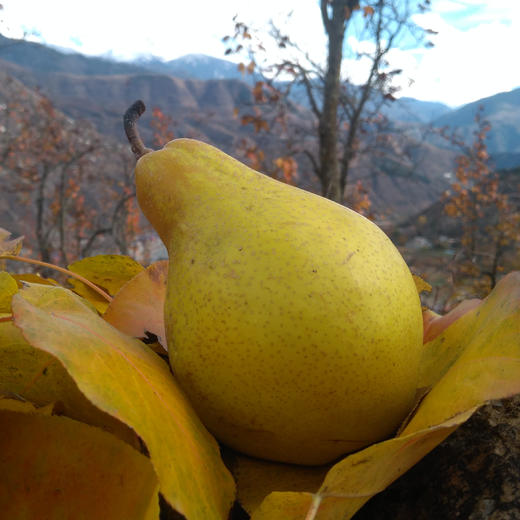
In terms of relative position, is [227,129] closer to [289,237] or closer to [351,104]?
[351,104]

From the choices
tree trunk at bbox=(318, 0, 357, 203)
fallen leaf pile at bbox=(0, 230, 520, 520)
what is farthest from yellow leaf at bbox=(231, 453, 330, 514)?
tree trunk at bbox=(318, 0, 357, 203)

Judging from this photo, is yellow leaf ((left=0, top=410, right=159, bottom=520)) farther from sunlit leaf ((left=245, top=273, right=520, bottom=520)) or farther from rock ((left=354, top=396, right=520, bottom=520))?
rock ((left=354, top=396, right=520, bottom=520))

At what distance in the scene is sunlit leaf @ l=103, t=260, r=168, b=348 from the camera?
25.4 inches

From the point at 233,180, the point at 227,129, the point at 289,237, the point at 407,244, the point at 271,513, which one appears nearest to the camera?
the point at 271,513

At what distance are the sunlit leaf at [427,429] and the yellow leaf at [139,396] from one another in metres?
0.05

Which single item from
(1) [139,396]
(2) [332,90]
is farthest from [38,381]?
(2) [332,90]

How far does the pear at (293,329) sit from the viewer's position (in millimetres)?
460

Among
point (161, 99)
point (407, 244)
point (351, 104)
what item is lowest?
point (407, 244)

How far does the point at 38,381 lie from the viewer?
1.67ft

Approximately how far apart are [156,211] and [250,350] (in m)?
0.28

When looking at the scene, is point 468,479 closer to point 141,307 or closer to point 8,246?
point 141,307

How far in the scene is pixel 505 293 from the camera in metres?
0.50

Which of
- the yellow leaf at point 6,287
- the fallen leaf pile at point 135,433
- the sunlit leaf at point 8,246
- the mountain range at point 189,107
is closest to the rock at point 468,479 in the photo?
the fallen leaf pile at point 135,433

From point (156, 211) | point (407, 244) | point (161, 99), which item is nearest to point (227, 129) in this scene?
point (161, 99)
